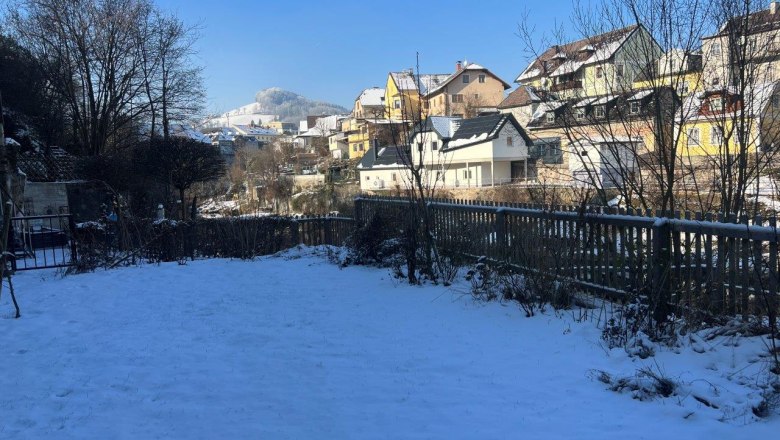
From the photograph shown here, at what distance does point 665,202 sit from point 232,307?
20.3ft

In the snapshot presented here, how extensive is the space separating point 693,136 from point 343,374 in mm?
6965

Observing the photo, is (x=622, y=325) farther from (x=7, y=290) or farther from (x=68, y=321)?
(x=7, y=290)

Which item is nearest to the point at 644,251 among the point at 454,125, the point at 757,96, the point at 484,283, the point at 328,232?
the point at 484,283

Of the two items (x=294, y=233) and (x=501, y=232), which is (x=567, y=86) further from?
(x=294, y=233)

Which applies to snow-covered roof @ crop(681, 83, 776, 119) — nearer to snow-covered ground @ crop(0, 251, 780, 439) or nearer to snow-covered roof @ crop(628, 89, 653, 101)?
A: snow-covered roof @ crop(628, 89, 653, 101)

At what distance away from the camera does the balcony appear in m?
8.73

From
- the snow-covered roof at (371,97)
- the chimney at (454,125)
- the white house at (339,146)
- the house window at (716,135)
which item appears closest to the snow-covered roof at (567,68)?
the house window at (716,135)

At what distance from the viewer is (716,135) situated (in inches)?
302

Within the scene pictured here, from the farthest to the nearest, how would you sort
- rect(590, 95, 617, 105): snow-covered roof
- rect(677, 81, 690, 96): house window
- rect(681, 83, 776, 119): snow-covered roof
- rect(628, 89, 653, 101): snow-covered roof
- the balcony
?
the balcony < rect(590, 95, 617, 105): snow-covered roof < rect(628, 89, 653, 101): snow-covered roof < rect(677, 81, 690, 96): house window < rect(681, 83, 776, 119): snow-covered roof

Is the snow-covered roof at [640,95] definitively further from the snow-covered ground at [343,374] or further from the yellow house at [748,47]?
the snow-covered ground at [343,374]

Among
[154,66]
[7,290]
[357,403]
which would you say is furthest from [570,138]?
[154,66]

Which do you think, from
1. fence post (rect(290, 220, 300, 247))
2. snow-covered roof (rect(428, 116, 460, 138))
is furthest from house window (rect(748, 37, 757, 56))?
snow-covered roof (rect(428, 116, 460, 138))

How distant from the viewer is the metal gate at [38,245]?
35.0 feet

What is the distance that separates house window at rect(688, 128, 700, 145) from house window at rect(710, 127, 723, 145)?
204 millimetres
